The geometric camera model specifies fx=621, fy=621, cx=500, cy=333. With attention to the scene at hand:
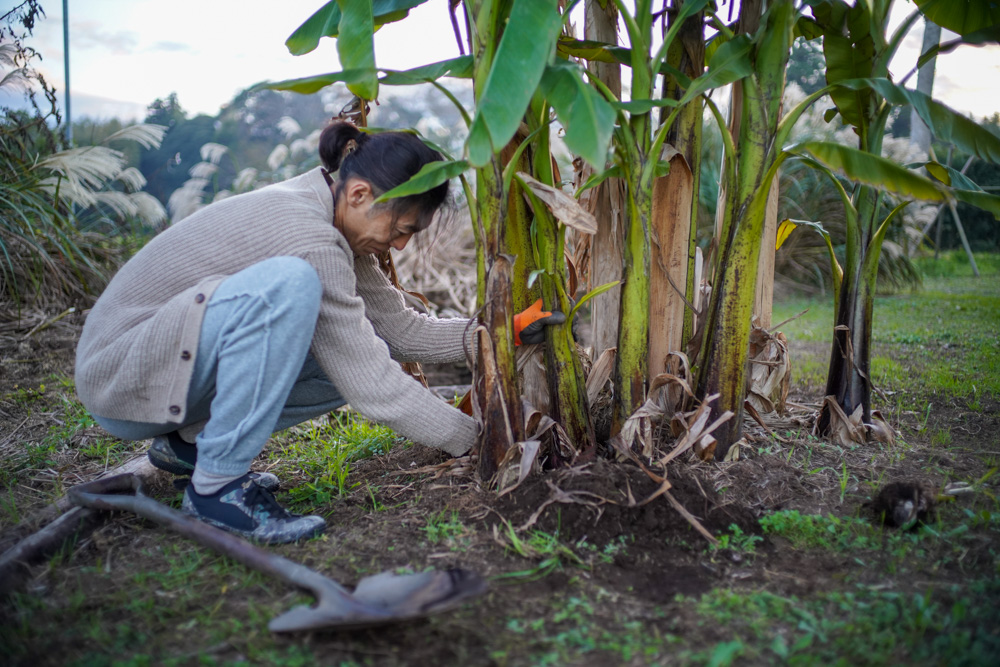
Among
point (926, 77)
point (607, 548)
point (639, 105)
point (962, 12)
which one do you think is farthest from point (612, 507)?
point (926, 77)

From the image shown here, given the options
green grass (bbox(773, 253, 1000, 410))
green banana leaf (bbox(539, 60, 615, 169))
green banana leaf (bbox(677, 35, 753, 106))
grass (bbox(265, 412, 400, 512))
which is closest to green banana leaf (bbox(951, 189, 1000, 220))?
green banana leaf (bbox(677, 35, 753, 106))

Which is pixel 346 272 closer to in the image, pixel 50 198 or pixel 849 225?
pixel 849 225

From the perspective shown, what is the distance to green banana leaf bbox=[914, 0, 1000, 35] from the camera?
6.16 ft

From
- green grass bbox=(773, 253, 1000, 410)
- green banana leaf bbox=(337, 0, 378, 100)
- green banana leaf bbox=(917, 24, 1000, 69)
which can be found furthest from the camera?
green grass bbox=(773, 253, 1000, 410)

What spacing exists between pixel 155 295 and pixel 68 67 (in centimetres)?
457

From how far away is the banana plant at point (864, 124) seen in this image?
5.61 feet

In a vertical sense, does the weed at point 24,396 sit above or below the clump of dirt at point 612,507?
below

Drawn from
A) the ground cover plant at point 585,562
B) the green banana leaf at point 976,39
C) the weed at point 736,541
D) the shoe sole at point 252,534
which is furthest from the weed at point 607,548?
the green banana leaf at point 976,39

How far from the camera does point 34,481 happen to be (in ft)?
6.79

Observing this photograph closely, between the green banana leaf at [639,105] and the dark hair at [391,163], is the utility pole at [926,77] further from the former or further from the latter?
the dark hair at [391,163]

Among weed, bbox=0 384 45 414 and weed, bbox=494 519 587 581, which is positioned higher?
weed, bbox=494 519 587 581

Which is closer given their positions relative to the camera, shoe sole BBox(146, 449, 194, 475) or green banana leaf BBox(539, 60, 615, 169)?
green banana leaf BBox(539, 60, 615, 169)

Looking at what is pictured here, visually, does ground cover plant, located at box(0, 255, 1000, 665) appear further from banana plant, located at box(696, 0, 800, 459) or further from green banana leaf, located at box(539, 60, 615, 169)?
green banana leaf, located at box(539, 60, 615, 169)

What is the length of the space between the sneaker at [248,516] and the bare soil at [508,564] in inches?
1.9
